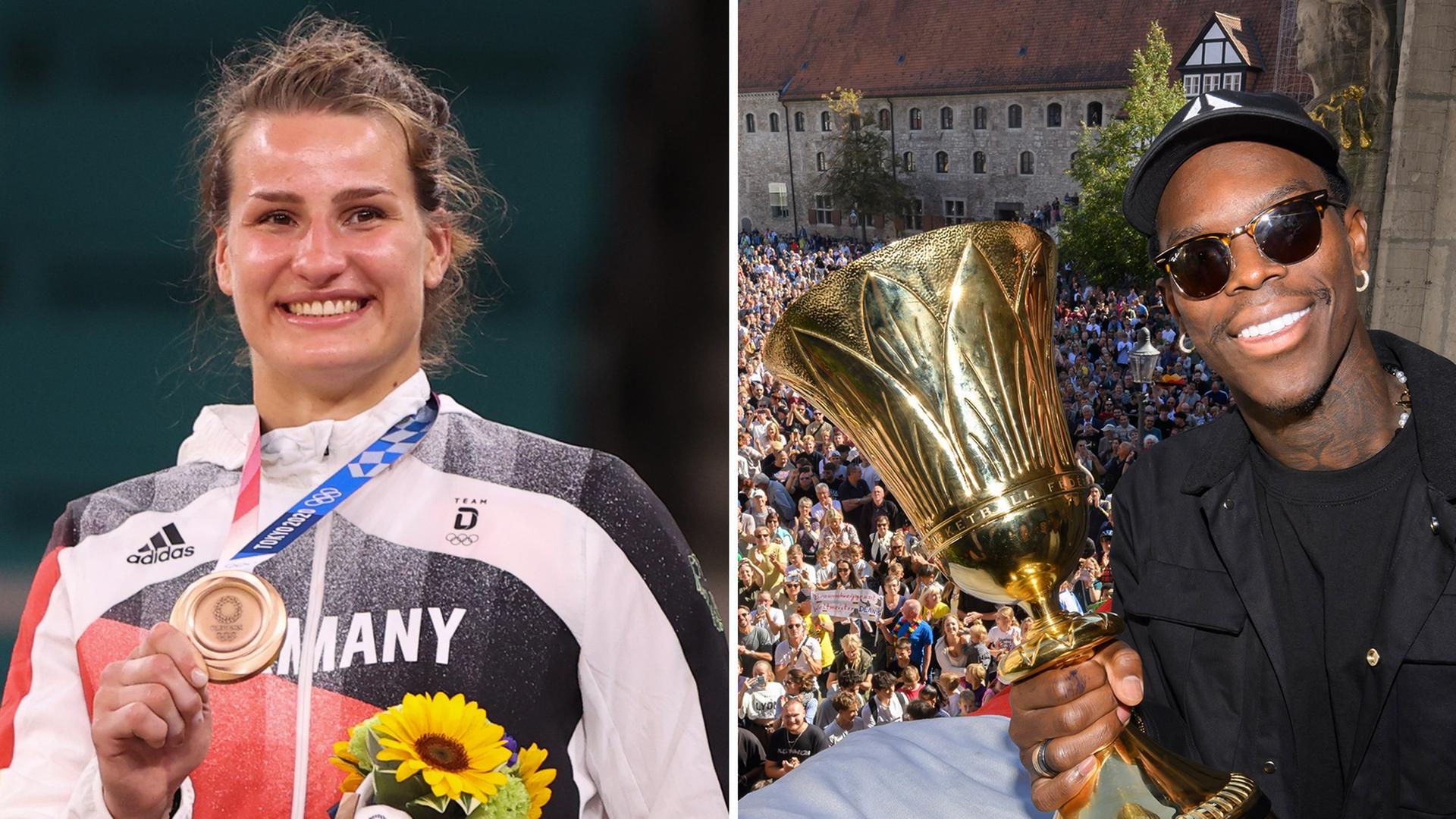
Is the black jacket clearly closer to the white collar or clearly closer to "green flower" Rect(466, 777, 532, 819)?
"green flower" Rect(466, 777, 532, 819)

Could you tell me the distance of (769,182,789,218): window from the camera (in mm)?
5266

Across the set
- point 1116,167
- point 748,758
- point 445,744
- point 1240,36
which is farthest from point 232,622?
point 1240,36

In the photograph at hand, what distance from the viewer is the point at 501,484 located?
3.12 metres

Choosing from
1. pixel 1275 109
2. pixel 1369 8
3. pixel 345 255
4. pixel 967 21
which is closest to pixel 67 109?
pixel 345 255

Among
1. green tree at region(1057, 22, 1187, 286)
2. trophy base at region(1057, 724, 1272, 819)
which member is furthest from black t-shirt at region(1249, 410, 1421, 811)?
green tree at region(1057, 22, 1187, 286)

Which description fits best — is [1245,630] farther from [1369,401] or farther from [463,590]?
[463,590]

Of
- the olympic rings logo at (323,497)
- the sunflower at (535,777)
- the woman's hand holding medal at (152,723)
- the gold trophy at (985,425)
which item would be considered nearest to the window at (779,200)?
the olympic rings logo at (323,497)

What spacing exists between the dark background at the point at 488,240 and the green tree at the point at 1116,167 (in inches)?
80.0

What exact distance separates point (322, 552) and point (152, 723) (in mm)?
530

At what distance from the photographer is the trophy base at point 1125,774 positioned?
5.36 feet

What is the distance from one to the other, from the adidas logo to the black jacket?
2.12m

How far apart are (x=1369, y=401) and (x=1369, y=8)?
3.69 m

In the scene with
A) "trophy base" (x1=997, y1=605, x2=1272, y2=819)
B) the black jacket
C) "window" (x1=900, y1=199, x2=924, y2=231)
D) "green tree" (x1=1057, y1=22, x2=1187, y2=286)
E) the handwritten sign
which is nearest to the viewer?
"trophy base" (x1=997, y1=605, x2=1272, y2=819)

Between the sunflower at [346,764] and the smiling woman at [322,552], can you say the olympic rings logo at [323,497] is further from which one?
the sunflower at [346,764]
